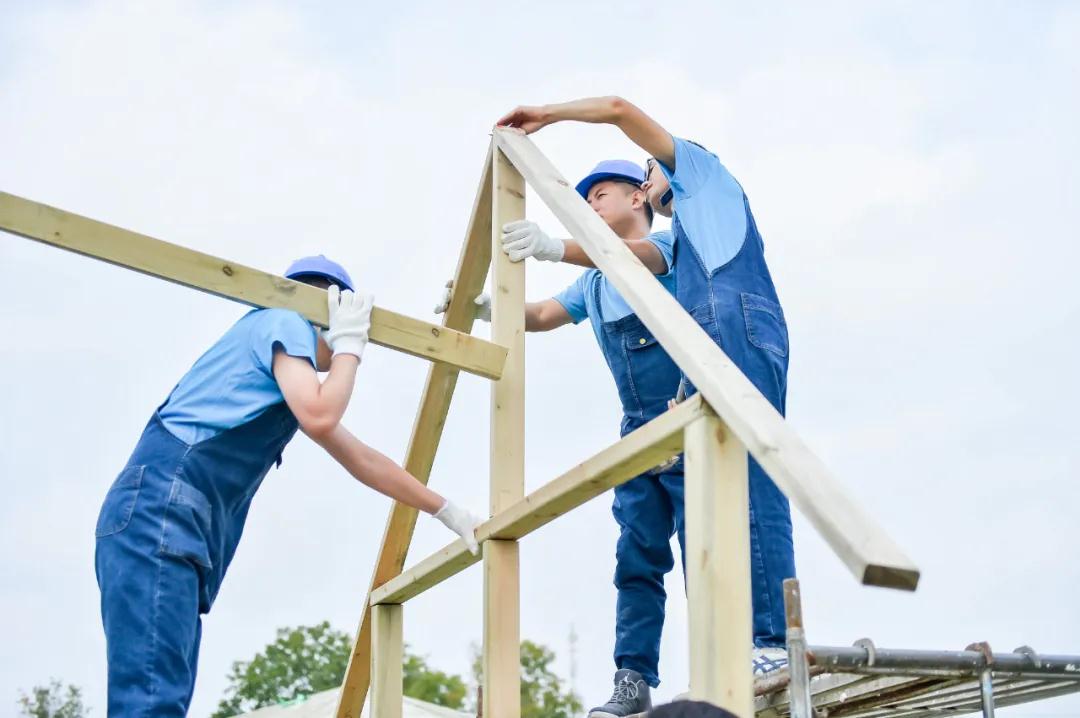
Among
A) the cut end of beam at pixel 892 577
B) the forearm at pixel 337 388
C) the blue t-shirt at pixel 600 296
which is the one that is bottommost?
the cut end of beam at pixel 892 577

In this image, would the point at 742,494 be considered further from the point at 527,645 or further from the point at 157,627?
the point at 527,645

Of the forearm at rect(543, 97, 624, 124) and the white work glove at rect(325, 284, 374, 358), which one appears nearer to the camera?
the white work glove at rect(325, 284, 374, 358)

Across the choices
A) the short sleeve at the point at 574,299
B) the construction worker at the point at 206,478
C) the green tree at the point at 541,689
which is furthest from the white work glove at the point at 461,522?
the green tree at the point at 541,689

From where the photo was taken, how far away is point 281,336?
10.7 feet

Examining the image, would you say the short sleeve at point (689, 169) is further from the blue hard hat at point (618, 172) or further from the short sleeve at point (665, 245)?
the blue hard hat at point (618, 172)

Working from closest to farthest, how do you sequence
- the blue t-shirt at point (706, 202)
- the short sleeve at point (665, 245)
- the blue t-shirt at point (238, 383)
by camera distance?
the blue t-shirt at point (238, 383) < the blue t-shirt at point (706, 202) < the short sleeve at point (665, 245)

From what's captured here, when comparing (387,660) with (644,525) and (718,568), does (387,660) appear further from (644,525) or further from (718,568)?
(718,568)

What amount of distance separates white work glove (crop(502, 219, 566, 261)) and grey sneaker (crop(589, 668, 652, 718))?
4.34 feet

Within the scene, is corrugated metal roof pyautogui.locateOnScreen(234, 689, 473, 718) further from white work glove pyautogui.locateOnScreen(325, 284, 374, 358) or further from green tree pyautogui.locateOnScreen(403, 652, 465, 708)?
green tree pyautogui.locateOnScreen(403, 652, 465, 708)

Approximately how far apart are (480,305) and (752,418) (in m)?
2.13

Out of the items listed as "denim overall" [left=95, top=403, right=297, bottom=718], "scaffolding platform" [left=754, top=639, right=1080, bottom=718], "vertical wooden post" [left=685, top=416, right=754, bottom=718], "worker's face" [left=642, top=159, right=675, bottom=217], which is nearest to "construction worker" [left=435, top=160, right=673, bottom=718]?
"worker's face" [left=642, top=159, right=675, bottom=217]

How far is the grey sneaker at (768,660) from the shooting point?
3.20m

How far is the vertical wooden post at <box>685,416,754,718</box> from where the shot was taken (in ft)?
7.45

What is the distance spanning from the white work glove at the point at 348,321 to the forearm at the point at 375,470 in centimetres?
22
